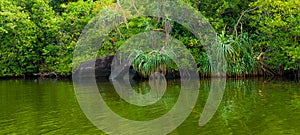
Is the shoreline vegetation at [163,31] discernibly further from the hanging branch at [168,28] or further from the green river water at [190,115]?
the green river water at [190,115]

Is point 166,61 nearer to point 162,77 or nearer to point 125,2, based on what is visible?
point 162,77

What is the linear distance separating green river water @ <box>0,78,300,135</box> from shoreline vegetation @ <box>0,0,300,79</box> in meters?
6.39

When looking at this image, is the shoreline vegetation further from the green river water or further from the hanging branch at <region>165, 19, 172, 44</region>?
the green river water

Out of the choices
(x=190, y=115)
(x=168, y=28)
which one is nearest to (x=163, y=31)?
(x=168, y=28)

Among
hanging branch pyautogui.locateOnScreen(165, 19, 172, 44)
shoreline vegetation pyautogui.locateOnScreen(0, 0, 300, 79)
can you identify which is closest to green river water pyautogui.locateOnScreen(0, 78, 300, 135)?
shoreline vegetation pyautogui.locateOnScreen(0, 0, 300, 79)

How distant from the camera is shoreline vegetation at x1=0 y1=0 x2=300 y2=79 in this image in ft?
66.7

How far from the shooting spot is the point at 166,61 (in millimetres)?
20859

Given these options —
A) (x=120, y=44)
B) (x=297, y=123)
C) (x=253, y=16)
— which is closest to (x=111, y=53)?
(x=120, y=44)

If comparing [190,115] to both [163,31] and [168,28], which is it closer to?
[168,28]

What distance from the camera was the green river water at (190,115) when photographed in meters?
8.02

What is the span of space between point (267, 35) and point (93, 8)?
10.9m

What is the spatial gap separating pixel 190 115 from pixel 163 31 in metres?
12.9

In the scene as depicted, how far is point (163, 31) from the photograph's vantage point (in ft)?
72.7

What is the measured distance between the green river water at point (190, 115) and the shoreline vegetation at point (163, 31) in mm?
6387
